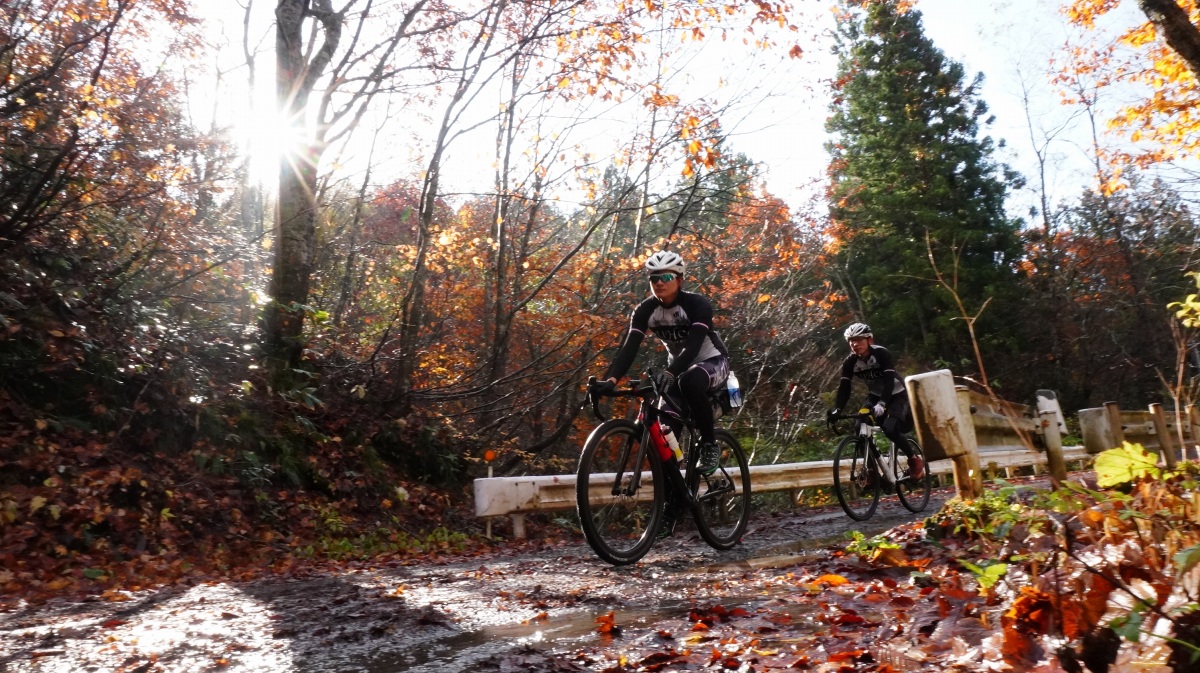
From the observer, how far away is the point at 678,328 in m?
7.26

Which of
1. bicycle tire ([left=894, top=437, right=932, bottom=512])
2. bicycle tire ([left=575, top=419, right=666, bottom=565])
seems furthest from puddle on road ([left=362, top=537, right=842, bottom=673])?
bicycle tire ([left=894, top=437, right=932, bottom=512])

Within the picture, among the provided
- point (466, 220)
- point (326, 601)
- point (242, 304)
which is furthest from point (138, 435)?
point (466, 220)

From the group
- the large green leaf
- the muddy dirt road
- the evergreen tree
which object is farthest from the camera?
the evergreen tree

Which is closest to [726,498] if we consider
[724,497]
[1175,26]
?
[724,497]

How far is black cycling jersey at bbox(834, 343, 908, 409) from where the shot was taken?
10461 millimetres

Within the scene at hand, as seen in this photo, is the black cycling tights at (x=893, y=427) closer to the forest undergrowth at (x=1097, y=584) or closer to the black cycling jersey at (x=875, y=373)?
the black cycling jersey at (x=875, y=373)

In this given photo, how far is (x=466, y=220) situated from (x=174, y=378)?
51.6ft

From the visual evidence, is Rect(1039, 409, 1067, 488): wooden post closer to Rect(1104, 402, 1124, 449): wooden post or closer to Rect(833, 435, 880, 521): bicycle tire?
Rect(1104, 402, 1124, 449): wooden post

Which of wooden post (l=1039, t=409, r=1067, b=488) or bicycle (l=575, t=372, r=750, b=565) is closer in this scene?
bicycle (l=575, t=372, r=750, b=565)

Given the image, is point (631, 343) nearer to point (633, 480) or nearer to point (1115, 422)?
point (633, 480)

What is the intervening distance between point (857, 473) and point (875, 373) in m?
1.24

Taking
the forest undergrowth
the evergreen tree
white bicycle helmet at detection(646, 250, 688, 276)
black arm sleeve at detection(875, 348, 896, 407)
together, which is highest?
the evergreen tree

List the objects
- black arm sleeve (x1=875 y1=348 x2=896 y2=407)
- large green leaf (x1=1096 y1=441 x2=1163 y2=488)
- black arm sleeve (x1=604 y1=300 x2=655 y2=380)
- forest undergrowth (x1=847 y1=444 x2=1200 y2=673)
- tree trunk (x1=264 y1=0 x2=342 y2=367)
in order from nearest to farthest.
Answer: forest undergrowth (x1=847 y1=444 x2=1200 y2=673), large green leaf (x1=1096 y1=441 x2=1163 y2=488), black arm sleeve (x1=604 y1=300 x2=655 y2=380), black arm sleeve (x1=875 y1=348 x2=896 y2=407), tree trunk (x1=264 y1=0 x2=342 y2=367)

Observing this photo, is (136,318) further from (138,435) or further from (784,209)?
(784,209)
